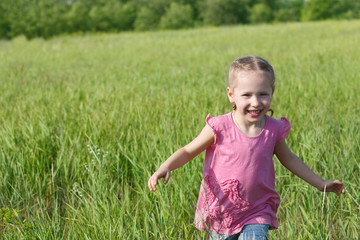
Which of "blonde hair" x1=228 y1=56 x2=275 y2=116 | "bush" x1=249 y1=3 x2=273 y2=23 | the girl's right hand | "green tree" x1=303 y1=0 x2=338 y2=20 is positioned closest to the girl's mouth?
"blonde hair" x1=228 y1=56 x2=275 y2=116

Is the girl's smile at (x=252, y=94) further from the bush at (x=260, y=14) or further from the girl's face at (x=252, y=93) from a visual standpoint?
the bush at (x=260, y=14)

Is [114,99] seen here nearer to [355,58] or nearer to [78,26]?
[355,58]

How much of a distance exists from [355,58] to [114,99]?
4.13 meters

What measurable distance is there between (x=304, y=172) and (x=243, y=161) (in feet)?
0.88

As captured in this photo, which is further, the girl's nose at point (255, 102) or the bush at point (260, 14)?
the bush at point (260, 14)

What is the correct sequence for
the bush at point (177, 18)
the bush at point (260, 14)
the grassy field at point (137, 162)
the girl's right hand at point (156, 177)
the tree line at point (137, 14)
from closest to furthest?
the girl's right hand at point (156, 177), the grassy field at point (137, 162), the tree line at point (137, 14), the bush at point (177, 18), the bush at point (260, 14)

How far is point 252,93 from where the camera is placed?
1.37m

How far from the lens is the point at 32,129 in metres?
2.70

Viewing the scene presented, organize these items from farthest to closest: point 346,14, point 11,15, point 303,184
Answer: point 346,14, point 11,15, point 303,184

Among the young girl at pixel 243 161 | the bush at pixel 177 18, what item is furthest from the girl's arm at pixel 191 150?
the bush at pixel 177 18

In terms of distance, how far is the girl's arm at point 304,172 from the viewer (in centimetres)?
147

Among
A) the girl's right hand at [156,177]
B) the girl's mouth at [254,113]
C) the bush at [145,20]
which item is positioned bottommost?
the girl's right hand at [156,177]

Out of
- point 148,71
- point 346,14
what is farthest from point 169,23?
point 148,71

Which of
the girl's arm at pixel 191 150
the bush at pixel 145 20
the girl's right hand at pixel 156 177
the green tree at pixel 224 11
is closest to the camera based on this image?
the girl's right hand at pixel 156 177
